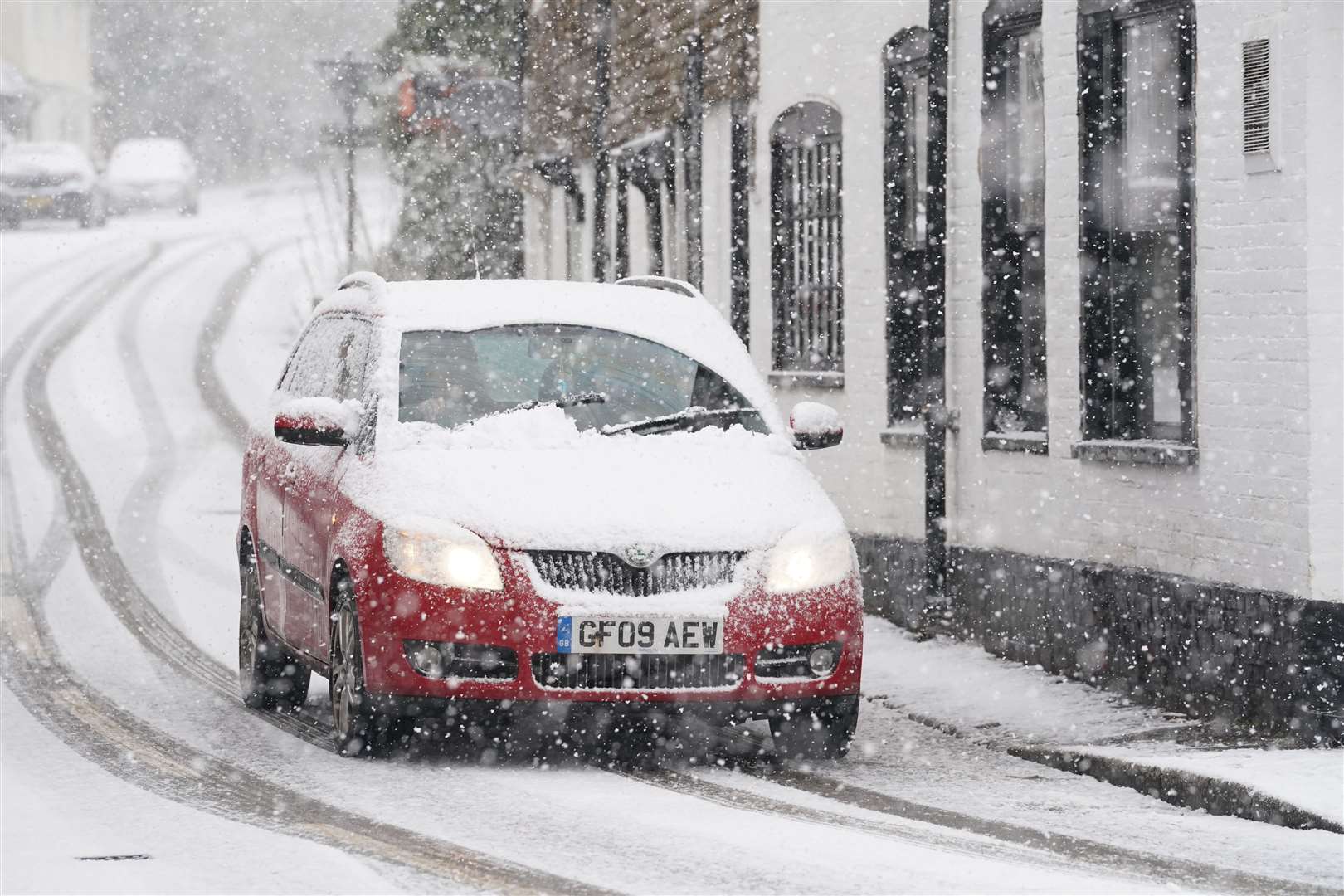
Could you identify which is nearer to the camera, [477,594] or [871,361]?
[477,594]

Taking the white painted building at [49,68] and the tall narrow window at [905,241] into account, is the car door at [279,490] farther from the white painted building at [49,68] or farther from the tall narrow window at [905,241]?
the white painted building at [49,68]

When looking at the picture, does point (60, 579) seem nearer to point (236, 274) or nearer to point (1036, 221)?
point (1036, 221)

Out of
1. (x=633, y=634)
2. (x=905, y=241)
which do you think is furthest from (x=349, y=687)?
(x=905, y=241)

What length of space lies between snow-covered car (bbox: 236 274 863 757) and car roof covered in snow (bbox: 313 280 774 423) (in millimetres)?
13

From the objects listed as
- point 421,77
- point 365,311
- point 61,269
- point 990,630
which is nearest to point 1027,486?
point 990,630

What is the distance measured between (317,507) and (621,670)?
1606 millimetres

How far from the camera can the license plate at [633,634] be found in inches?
348

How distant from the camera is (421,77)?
31.0 m

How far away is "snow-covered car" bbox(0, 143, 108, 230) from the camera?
49.0 metres

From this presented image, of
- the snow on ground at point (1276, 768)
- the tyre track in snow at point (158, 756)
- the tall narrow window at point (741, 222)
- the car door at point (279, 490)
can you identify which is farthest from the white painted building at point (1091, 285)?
the tyre track in snow at point (158, 756)

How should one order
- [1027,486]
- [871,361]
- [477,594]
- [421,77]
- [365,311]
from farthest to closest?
1. [421,77]
2. [871,361]
3. [1027,486]
4. [365,311]
5. [477,594]

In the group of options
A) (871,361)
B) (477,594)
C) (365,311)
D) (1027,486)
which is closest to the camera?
(477,594)

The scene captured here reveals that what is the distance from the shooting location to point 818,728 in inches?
371

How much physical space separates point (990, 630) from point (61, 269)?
3271 centimetres
